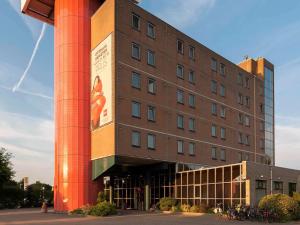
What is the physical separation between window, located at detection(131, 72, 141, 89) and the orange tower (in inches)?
226

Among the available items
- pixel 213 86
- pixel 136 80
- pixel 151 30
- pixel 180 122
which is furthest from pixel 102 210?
pixel 213 86

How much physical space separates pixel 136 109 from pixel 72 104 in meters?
7.05

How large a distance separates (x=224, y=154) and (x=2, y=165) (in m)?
31.9

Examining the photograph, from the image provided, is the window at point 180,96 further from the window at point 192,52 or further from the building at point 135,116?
the window at point 192,52

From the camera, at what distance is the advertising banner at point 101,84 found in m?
42.0

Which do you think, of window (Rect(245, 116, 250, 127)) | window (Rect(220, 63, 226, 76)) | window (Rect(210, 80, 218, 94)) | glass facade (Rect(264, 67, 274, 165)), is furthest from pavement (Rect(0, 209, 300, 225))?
glass facade (Rect(264, 67, 274, 165))

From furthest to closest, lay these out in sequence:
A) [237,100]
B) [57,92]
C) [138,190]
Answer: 1. [237,100]
2. [138,190]
3. [57,92]

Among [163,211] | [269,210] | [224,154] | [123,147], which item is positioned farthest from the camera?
[224,154]

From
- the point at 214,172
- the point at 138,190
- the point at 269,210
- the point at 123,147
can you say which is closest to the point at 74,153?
the point at 123,147

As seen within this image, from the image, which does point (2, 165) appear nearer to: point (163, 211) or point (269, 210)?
point (163, 211)

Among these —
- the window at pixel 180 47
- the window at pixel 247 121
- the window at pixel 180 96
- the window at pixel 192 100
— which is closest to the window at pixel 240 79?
the window at pixel 247 121

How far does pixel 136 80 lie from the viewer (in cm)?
4356

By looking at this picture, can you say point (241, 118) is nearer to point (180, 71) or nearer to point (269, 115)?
point (269, 115)

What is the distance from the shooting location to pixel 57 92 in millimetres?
46781
